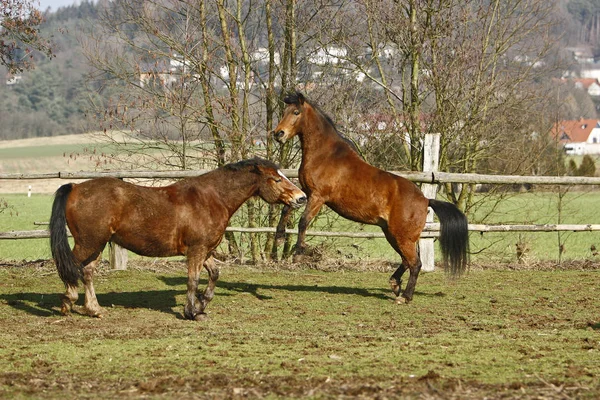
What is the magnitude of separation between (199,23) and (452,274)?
21.0 feet

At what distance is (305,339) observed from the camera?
267 inches

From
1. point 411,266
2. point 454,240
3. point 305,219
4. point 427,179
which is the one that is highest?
point 427,179

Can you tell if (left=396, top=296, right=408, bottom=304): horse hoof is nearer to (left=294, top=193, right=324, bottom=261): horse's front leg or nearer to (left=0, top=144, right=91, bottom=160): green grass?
(left=294, top=193, right=324, bottom=261): horse's front leg

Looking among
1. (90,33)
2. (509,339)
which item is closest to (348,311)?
(509,339)

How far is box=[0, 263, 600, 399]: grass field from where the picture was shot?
494 centimetres

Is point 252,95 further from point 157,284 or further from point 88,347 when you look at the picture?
point 88,347

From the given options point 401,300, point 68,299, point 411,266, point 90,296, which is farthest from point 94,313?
point 411,266

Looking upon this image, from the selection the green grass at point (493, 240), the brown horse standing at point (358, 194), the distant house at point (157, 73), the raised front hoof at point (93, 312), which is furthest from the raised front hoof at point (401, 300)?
the distant house at point (157, 73)

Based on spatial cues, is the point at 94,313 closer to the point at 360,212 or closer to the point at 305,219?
the point at 305,219

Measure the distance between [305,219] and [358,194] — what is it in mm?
634

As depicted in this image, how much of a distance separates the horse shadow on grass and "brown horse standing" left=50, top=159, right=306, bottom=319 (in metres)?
0.56

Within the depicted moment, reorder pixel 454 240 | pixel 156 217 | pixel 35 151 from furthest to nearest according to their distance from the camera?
pixel 35 151 < pixel 454 240 < pixel 156 217

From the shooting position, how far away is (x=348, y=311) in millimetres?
8508

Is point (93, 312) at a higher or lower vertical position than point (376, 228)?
lower
